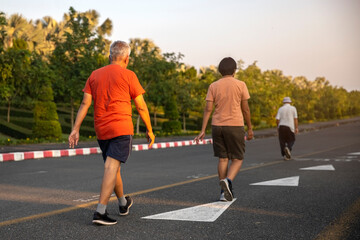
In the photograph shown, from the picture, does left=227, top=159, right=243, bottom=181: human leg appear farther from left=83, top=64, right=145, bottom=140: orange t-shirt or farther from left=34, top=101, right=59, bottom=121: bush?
left=34, top=101, right=59, bottom=121: bush

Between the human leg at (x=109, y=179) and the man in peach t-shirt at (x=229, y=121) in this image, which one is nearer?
the human leg at (x=109, y=179)

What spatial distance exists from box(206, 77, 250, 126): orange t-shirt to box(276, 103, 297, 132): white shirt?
711cm

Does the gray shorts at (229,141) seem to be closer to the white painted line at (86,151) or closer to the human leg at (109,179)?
the human leg at (109,179)

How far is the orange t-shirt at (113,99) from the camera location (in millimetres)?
4672

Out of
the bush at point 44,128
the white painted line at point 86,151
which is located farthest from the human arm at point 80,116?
the bush at point 44,128

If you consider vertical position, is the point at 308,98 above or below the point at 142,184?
above

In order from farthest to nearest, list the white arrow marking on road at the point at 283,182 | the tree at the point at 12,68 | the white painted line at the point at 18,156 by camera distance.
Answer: the tree at the point at 12,68, the white painted line at the point at 18,156, the white arrow marking on road at the point at 283,182

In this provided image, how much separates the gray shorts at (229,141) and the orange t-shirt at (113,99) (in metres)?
1.75

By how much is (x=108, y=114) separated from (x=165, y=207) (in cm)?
154

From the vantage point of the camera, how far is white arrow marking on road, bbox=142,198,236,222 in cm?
490

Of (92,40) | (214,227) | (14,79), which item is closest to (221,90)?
(214,227)

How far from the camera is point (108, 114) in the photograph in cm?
468

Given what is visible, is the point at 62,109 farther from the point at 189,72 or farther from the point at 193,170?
the point at 193,170

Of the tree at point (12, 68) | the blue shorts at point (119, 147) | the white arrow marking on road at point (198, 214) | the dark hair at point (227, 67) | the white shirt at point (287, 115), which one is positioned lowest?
the white arrow marking on road at point (198, 214)
